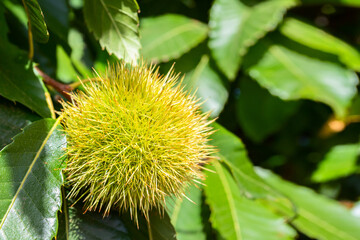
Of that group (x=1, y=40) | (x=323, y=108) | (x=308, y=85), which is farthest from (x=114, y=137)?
(x=323, y=108)

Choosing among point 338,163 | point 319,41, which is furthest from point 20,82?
point 338,163

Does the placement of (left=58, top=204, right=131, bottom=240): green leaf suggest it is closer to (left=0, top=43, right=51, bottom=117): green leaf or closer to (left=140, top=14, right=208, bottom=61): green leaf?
(left=0, top=43, right=51, bottom=117): green leaf

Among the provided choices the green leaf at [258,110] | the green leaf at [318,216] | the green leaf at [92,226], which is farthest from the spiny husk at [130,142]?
the green leaf at [258,110]

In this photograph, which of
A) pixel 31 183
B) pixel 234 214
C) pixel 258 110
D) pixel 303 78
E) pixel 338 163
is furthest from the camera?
pixel 338 163

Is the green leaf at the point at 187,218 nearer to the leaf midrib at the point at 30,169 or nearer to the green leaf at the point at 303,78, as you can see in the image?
the leaf midrib at the point at 30,169

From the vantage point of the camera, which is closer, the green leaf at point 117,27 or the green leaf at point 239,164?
the green leaf at point 117,27

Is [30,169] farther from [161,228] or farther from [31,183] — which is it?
[161,228]
